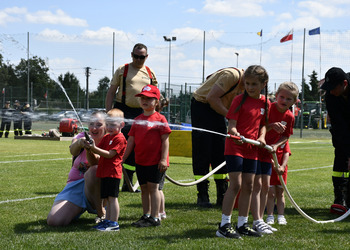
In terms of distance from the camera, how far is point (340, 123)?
6.15 m

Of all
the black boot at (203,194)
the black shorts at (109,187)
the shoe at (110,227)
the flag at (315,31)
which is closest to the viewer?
the shoe at (110,227)

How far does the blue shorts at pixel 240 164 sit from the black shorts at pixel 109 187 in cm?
119

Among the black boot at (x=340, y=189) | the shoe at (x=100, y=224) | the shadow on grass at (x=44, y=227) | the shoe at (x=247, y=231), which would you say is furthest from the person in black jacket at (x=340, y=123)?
the shadow on grass at (x=44, y=227)

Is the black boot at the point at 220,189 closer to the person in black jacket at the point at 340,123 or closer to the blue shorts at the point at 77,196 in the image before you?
the person in black jacket at the point at 340,123

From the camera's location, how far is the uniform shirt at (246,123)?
4.86m

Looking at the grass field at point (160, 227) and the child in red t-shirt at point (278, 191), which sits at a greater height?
the child in red t-shirt at point (278, 191)

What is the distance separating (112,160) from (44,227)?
0.97 meters

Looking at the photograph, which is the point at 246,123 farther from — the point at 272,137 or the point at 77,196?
the point at 77,196

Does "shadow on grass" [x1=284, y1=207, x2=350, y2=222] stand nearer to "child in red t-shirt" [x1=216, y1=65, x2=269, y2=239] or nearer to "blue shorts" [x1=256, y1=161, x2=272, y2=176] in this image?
"blue shorts" [x1=256, y1=161, x2=272, y2=176]

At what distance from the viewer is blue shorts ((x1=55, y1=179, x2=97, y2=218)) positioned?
215 inches

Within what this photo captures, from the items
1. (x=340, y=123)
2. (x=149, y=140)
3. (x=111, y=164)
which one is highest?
(x=340, y=123)

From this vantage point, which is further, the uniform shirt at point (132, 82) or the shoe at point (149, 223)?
the uniform shirt at point (132, 82)

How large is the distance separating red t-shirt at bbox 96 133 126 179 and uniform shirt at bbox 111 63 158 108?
2.28 metres

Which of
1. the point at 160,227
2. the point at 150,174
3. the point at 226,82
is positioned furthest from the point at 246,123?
the point at 226,82
